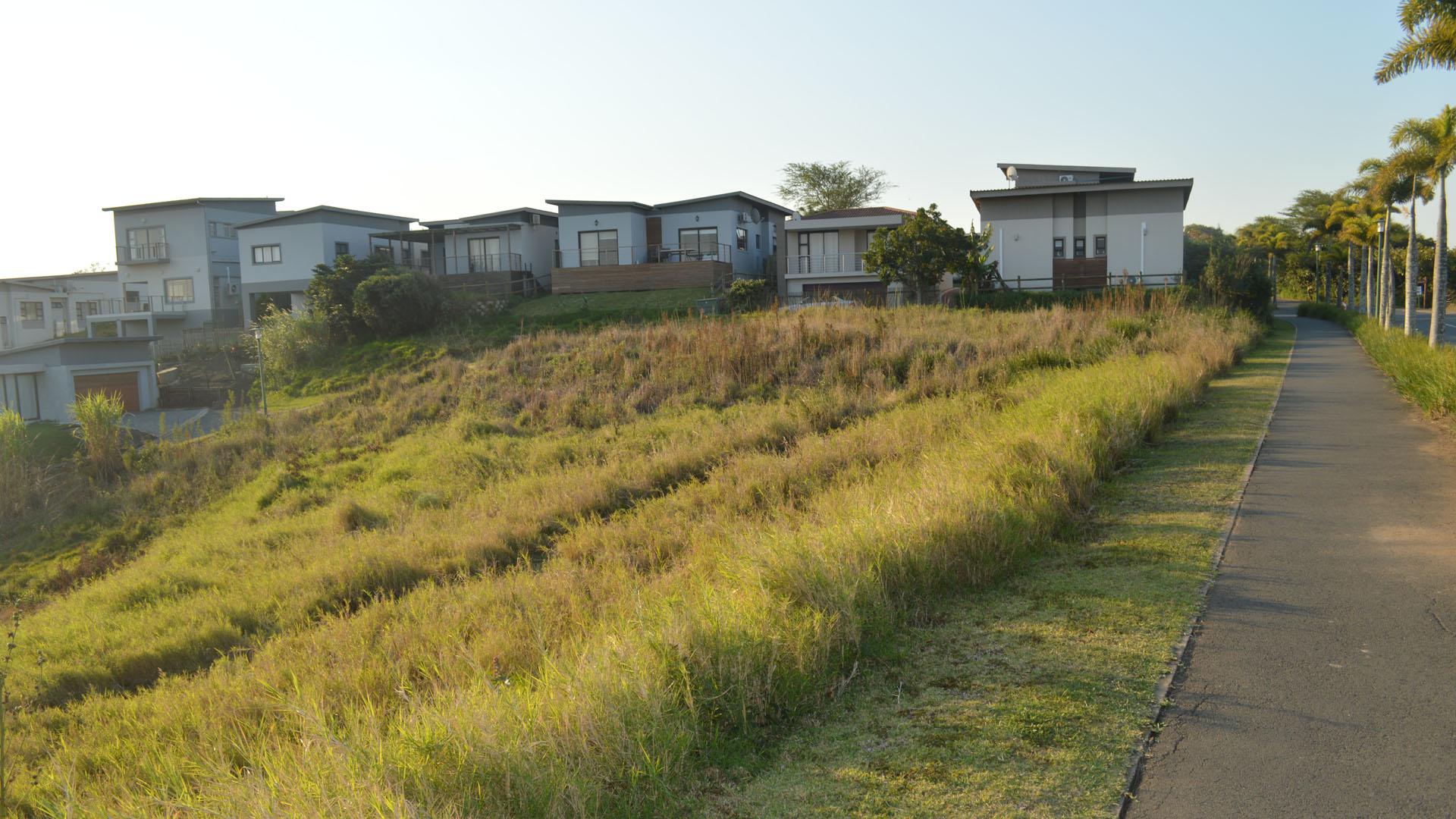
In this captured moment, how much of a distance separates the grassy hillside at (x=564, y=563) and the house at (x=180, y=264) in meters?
35.7

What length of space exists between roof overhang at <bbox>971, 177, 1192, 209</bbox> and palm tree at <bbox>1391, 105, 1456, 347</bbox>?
15.0 metres

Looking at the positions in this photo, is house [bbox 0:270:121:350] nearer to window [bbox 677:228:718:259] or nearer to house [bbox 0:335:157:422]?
house [bbox 0:335:157:422]

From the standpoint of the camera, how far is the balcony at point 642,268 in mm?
44781

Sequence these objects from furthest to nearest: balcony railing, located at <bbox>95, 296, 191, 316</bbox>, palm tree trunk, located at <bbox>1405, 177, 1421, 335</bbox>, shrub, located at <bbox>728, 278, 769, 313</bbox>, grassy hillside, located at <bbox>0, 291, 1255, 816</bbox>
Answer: balcony railing, located at <bbox>95, 296, 191, 316</bbox> → shrub, located at <bbox>728, 278, 769, 313</bbox> → palm tree trunk, located at <bbox>1405, 177, 1421, 335</bbox> → grassy hillside, located at <bbox>0, 291, 1255, 816</bbox>

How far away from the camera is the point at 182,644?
10594mm

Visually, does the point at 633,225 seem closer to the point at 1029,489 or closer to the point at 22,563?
the point at 22,563

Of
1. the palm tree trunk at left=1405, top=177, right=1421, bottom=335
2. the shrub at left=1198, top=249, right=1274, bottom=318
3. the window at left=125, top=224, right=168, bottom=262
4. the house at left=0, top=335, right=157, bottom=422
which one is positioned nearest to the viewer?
the palm tree trunk at left=1405, top=177, right=1421, bottom=335

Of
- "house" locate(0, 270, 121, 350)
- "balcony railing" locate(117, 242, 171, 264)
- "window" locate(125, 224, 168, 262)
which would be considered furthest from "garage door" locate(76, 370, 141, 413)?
"window" locate(125, 224, 168, 262)

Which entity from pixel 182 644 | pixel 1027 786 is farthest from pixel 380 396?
pixel 1027 786

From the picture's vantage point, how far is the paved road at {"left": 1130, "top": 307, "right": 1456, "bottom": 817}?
12.8 feet

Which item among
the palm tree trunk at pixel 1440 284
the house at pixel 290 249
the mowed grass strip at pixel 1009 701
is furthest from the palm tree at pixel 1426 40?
the house at pixel 290 249

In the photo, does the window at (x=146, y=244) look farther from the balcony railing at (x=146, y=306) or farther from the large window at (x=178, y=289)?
the balcony railing at (x=146, y=306)

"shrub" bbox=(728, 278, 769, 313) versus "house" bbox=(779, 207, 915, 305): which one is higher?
"house" bbox=(779, 207, 915, 305)

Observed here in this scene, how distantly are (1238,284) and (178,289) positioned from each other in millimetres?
57122
